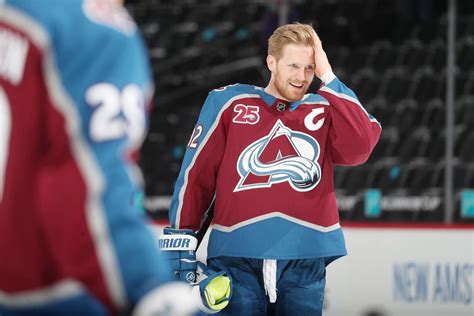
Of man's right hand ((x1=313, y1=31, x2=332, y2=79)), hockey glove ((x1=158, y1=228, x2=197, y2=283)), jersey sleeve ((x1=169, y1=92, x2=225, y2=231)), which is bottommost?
hockey glove ((x1=158, y1=228, x2=197, y2=283))

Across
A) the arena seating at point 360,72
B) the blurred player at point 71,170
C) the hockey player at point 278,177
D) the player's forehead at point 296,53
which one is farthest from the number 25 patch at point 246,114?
the arena seating at point 360,72

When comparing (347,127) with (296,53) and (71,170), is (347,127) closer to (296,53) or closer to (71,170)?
(296,53)

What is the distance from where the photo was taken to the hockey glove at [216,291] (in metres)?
3.26

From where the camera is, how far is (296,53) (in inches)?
130

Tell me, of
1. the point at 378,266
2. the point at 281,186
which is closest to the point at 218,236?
the point at 281,186

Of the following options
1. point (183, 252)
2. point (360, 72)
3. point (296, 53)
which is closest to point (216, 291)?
point (183, 252)

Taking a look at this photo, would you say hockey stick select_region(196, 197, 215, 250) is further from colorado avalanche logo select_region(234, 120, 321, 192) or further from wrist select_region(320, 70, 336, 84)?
wrist select_region(320, 70, 336, 84)

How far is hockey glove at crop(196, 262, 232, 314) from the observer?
3264 millimetres

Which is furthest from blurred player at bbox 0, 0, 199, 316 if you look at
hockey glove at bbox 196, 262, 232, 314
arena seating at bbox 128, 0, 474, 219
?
arena seating at bbox 128, 0, 474, 219

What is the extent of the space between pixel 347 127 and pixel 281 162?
24cm

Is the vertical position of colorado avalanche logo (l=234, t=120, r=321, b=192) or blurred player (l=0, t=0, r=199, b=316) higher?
blurred player (l=0, t=0, r=199, b=316)

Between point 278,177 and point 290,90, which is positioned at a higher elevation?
point 290,90

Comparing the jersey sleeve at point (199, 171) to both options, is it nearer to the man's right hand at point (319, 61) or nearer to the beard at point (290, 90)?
the beard at point (290, 90)

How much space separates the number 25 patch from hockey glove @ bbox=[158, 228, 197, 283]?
0.40 meters
